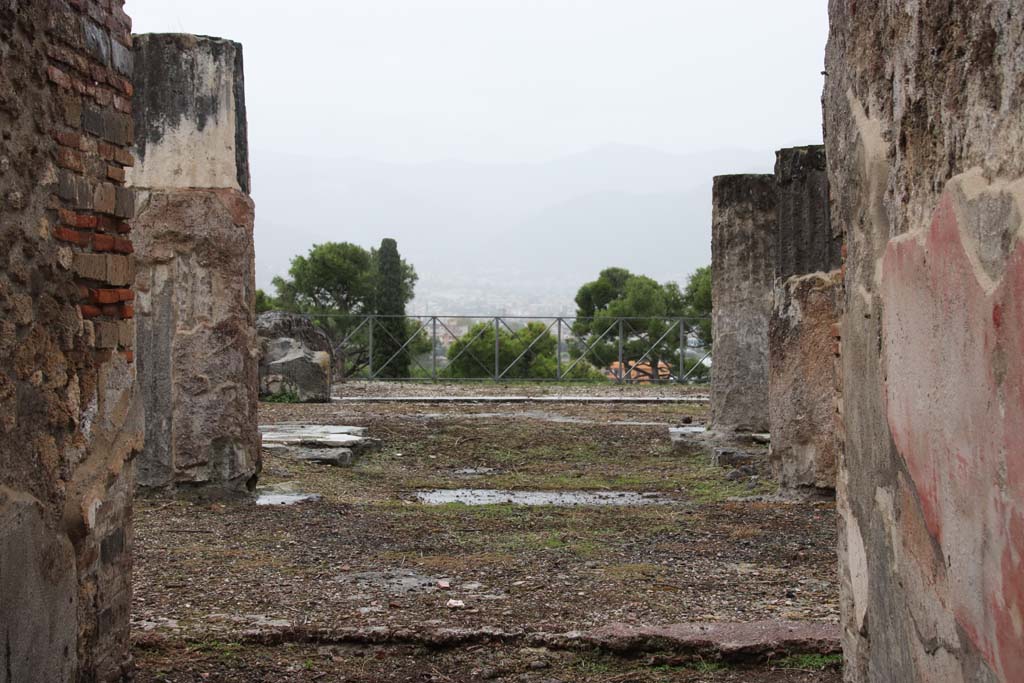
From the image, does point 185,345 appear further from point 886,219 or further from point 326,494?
point 886,219

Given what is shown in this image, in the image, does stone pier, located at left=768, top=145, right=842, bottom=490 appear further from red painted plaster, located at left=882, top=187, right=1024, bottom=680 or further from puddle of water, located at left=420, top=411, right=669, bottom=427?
red painted plaster, located at left=882, top=187, right=1024, bottom=680

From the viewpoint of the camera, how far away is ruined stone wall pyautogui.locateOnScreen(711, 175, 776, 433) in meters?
9.97

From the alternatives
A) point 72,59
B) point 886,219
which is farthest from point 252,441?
point 886,219

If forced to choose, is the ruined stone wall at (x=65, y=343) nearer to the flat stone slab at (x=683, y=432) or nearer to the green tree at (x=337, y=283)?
the flat stone slab at (x=683, y=432)

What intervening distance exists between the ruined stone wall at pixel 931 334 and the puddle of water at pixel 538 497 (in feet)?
13.5

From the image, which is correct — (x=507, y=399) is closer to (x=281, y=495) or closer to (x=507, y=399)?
(x=507, y=399)

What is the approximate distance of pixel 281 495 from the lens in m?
7.21

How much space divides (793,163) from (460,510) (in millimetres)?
3129

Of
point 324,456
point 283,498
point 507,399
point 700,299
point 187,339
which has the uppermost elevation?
point 700,299

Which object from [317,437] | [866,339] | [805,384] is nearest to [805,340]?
[805,384]

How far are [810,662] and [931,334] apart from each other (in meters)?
2.01

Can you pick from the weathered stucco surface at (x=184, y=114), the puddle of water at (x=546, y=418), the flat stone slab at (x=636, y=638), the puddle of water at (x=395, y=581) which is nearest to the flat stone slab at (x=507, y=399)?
the puddle of water at (x=546, y=418)

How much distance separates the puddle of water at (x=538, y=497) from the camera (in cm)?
731

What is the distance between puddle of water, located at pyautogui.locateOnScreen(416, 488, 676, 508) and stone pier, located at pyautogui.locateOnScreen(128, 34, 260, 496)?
4.42ft
